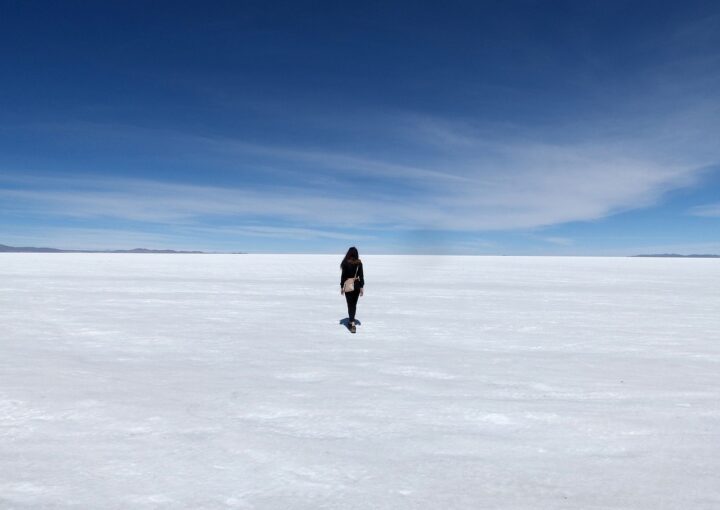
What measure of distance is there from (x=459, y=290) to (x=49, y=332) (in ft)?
45.3

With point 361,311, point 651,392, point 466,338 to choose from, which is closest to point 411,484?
point 651,392

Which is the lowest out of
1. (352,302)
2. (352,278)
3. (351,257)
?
(352,302)

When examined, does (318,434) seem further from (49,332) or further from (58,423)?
(49,332)

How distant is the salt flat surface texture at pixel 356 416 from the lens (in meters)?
3.40

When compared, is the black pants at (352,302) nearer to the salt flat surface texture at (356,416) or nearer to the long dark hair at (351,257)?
the salt flat surface texture at (356,416)

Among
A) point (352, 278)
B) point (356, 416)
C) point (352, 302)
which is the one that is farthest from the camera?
point (352, 278)

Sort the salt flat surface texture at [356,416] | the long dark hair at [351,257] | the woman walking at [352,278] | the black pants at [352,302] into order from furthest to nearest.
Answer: the long dark hair at [351,257] → the woman walking at [352,278] → the black pants at [352,302] → the salt flat surface texture at [356,416]

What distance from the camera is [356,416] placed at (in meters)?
4.82

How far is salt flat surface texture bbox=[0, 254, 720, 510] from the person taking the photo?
3.40 meters

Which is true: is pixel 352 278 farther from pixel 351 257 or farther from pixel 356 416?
pixel 356 416

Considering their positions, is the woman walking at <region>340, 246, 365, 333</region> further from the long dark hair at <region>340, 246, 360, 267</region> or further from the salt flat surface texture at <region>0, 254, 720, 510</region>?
the salt flat surface texture at <region>0, 254, 720, 510</region>

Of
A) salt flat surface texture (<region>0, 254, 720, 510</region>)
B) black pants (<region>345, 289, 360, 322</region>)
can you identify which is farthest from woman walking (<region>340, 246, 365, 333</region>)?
salt flat surface texture (<region>0, 254, 720, 510</region>)

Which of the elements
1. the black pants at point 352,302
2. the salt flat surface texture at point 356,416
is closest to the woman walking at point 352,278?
the black pants at point 352,302

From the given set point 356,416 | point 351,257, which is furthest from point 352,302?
point 356,416
